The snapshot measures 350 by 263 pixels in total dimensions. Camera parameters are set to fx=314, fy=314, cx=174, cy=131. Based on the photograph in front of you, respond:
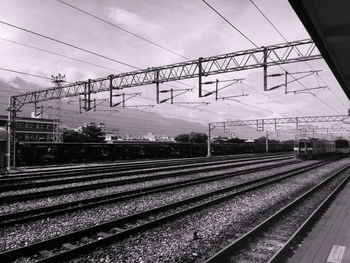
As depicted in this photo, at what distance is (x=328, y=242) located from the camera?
670 cm

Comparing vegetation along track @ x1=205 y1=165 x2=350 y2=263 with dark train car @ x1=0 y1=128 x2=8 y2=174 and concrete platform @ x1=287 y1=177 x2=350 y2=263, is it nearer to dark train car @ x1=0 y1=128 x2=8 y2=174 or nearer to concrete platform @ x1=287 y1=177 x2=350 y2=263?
concrete platform @ x1=287 y1=177 x2=350 y2=263

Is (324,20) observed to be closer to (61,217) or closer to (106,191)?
(61,217)

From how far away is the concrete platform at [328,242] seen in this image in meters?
5.78

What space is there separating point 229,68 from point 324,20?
508 inches

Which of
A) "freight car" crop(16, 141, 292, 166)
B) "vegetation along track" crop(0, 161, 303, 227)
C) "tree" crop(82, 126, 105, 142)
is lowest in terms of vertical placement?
"vegetation along track" crop(0, 161, 303, 227)

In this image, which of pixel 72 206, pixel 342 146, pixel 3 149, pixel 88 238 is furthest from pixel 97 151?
pixel 342 146

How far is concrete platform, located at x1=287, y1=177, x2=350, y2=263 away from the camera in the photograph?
5.78 metres

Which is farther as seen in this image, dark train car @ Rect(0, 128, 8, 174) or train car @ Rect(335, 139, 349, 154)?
train car @ Rect(335, 139, 349, 154)

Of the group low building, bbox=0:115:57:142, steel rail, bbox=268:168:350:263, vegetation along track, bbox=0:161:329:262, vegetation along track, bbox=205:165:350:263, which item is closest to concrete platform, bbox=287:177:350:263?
steel rail, bbox=268:168:350:263

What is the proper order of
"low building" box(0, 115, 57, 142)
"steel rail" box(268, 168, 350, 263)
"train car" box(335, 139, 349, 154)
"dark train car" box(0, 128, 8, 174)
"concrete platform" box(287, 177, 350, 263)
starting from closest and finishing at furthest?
"steel rail" box(268, 168, 350, 263) < "concrete platform" box(287, 177, 350, 263) < "dark train car" box(0, 128, 8, 174) < "train car" box(335, 139, 349, 154) < "low building" box(0, 115, 57, 142)

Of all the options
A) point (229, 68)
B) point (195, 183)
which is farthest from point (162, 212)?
point (229, 68)

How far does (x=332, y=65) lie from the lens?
914cm

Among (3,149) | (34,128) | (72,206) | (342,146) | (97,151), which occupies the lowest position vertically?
(72,206)

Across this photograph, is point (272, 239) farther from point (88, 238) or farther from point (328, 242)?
point (88, 238)
